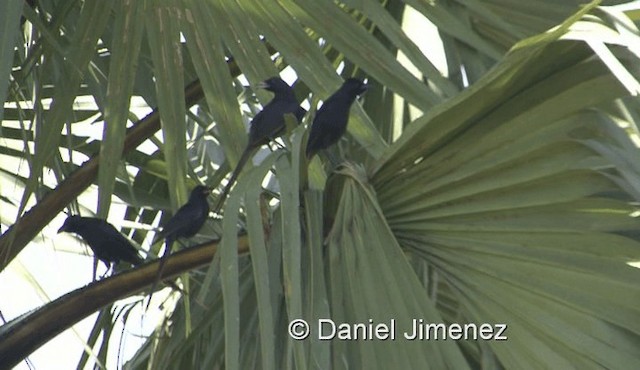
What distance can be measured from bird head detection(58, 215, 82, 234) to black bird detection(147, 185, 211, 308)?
0.51 meters

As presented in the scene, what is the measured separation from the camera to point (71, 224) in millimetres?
3404

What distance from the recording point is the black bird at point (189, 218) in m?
2.67

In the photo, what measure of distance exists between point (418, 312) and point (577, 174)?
33cm

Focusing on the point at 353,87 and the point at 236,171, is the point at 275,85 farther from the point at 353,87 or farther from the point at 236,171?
the point at 236,171

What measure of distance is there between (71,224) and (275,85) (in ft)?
3.13

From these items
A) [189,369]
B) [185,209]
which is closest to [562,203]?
[185,209]

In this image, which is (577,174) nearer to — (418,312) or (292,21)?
(418,312)

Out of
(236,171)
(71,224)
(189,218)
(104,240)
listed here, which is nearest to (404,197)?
(236,171)

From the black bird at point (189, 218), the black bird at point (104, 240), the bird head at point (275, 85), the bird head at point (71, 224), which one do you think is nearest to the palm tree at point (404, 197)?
the bird head at point (275, 85)

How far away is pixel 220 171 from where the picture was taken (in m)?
3.05

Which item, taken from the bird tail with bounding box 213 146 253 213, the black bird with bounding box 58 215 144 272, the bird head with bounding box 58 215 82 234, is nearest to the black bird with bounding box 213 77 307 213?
the bird tail with bounding box 213 146 253 213

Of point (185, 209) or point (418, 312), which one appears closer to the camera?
point (418, 312)

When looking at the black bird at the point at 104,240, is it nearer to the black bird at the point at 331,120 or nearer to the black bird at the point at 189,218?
the black bird at the point at 189,218

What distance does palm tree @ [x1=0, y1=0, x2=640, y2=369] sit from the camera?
199 centimetres
